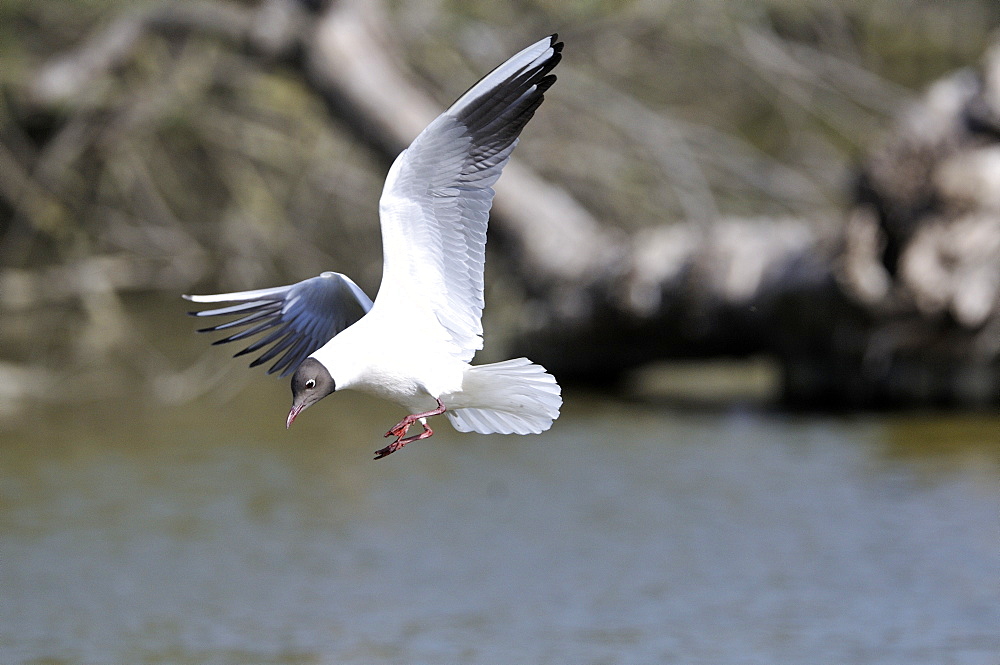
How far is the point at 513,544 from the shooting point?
5.27 metres

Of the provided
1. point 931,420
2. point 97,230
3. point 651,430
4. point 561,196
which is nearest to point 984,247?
point 931,420

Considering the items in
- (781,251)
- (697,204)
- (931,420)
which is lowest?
(931,420)

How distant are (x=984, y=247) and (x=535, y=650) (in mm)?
3181

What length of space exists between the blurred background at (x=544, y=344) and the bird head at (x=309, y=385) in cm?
160

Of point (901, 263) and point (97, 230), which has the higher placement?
point (97, 230)

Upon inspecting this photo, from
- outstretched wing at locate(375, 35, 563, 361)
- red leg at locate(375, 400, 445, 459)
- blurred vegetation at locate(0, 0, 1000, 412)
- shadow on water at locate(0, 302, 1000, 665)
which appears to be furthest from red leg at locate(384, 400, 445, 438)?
blurred vegetation at locate(0, 0, 1000, 412)

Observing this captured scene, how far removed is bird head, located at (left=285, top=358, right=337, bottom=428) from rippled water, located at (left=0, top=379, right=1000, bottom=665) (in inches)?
62.5

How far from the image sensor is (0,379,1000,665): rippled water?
4340mm

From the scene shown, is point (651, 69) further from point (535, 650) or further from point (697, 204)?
point (535, 650)

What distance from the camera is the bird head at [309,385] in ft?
9.19

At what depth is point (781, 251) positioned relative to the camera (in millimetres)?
7441

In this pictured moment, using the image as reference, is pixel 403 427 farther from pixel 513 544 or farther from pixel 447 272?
pixel 513 544

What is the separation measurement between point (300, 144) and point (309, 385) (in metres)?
6.59

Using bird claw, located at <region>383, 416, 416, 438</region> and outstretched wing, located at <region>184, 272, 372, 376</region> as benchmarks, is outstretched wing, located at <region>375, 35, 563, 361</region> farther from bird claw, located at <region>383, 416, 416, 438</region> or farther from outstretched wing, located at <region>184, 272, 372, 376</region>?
outstretched wing, located at <region>184, 272, 372, 376</region>
